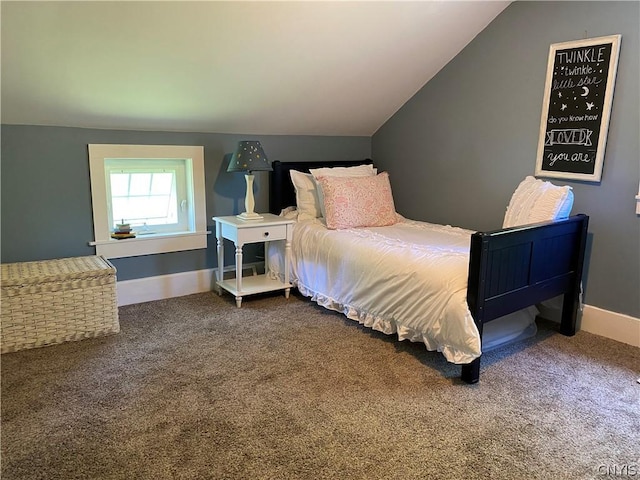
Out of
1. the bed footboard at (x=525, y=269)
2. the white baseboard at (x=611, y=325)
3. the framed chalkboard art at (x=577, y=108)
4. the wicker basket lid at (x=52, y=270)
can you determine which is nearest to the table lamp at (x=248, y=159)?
the wicker basket lid at (x=52, y=270)

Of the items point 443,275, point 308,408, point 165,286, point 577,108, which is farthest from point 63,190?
point 577,108

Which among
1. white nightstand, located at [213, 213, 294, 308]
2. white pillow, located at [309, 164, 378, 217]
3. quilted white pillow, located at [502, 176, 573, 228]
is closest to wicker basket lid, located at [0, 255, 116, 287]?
white nightstand, located at [213, 213, 294, 308]

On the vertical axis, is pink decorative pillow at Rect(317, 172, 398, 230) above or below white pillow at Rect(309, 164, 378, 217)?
below

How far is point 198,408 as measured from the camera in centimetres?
199

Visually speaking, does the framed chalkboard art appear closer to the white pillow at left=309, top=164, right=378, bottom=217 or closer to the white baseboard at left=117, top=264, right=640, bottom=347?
the white baseboard at left=117, top=264, right=640, bottom=347

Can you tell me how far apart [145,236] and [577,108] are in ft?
9.54

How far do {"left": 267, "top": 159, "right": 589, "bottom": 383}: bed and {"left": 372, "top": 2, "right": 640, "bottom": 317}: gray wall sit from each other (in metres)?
0.22

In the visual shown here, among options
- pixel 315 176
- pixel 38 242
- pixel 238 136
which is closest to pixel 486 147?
pixel 315 176

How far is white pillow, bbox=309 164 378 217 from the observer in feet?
11.1

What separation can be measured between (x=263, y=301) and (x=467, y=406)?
1.70 metres

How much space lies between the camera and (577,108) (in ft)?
9.11

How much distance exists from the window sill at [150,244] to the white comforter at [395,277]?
0.58 meters

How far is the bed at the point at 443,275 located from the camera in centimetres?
220

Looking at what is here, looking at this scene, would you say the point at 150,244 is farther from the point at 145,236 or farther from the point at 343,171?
the point at 343,171
